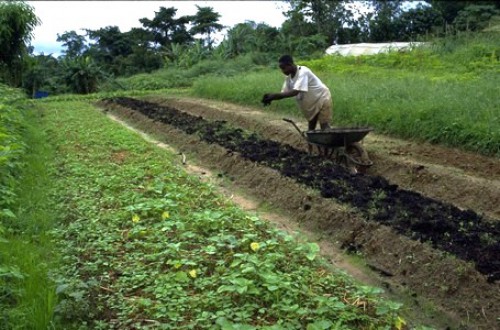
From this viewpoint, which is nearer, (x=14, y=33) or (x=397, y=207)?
(x=397, y=207)

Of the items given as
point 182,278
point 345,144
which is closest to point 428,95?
point 345,144

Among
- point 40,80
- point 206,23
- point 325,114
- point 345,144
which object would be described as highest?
point 206,23

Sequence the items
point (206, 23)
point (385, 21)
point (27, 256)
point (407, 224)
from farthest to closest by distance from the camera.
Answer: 1. point (206, 23)
2. point (385, 21)
3. point (407, 224)
4. point (27, 256)

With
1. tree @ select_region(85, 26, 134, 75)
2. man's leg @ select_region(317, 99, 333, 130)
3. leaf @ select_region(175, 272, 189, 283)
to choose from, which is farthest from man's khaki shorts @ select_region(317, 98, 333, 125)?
tree @ select_region(85, 26, 134, 75)

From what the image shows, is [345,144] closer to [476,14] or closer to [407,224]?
[407,224]

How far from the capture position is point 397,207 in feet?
20.0

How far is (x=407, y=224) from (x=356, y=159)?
3.03 m

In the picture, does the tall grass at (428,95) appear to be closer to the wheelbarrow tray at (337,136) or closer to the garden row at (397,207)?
the wheelbarrow tray at (337,136)

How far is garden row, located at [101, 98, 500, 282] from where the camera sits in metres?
4.90

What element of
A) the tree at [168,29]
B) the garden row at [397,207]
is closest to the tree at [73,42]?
the tree at [168,29]

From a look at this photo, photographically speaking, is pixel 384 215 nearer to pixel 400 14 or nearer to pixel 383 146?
pixel 383 146

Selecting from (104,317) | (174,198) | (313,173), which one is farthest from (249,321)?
(313,173)

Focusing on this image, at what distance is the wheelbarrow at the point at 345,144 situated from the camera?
8.06m

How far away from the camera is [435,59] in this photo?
709 inches
